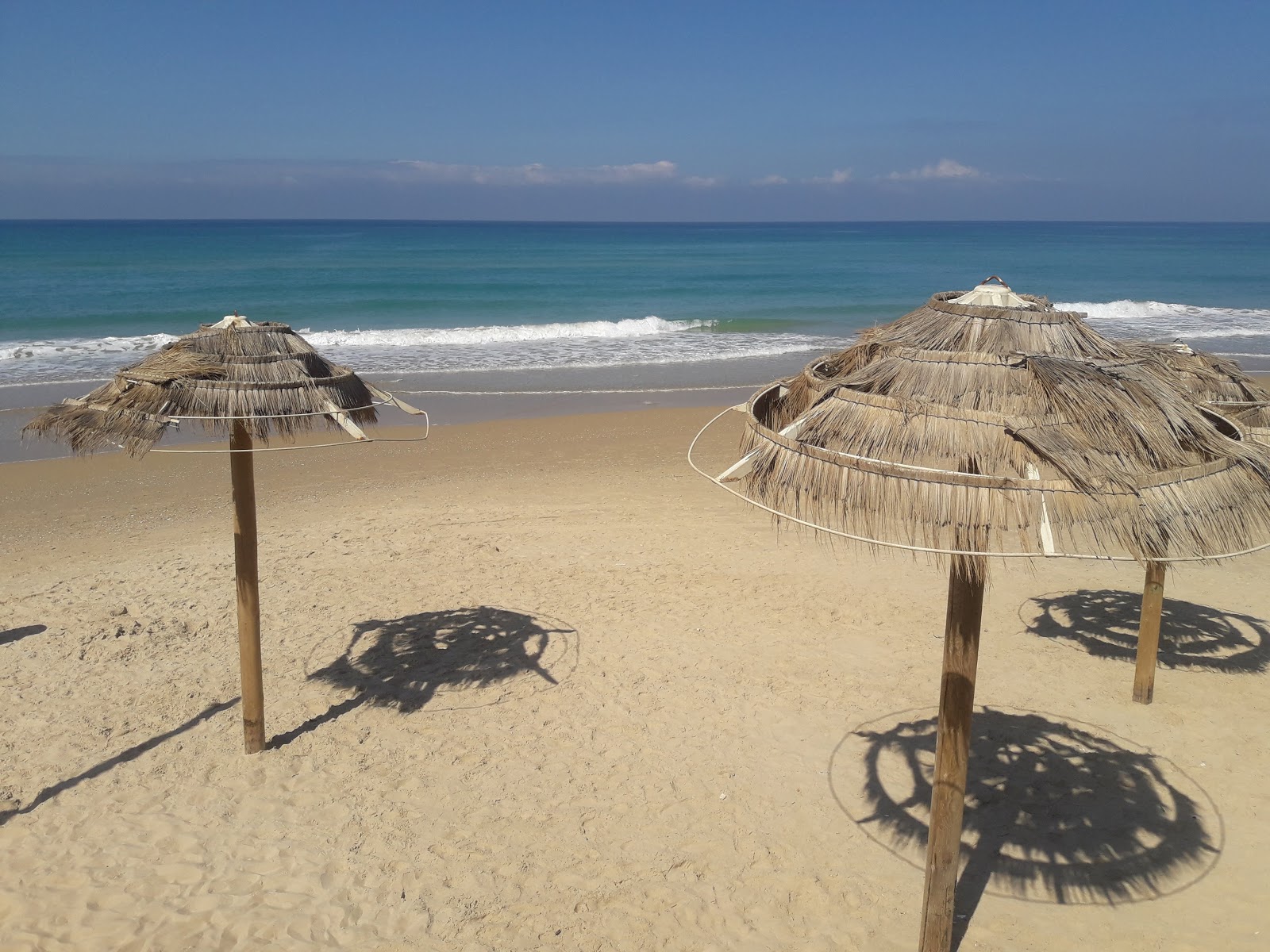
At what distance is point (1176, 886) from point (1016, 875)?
27.0 inches

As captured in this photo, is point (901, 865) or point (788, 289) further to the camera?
point (788, 289)

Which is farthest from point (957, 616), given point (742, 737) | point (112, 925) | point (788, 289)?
point (788, 289)

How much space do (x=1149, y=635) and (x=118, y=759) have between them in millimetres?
5870

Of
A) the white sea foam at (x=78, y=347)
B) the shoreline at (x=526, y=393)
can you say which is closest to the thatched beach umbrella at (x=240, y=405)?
the shoreline at (x=526, y=393)

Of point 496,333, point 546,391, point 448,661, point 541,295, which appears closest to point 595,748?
point 448,661

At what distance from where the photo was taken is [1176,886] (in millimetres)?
4324

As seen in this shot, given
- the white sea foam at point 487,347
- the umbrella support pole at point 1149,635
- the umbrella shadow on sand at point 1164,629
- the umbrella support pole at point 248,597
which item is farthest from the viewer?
the white sea foam at point 487,347

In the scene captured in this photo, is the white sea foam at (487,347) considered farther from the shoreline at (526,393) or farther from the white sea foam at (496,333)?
the shoreline at (526,393)

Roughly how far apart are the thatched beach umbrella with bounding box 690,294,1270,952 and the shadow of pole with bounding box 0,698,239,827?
384cm

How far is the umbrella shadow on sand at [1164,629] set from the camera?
649 cm

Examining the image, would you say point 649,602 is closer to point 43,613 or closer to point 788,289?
point 43,613

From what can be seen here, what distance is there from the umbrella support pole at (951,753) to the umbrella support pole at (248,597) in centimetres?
350

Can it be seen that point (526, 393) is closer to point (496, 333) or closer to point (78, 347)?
point (496, 333)

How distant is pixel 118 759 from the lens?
207 inches
